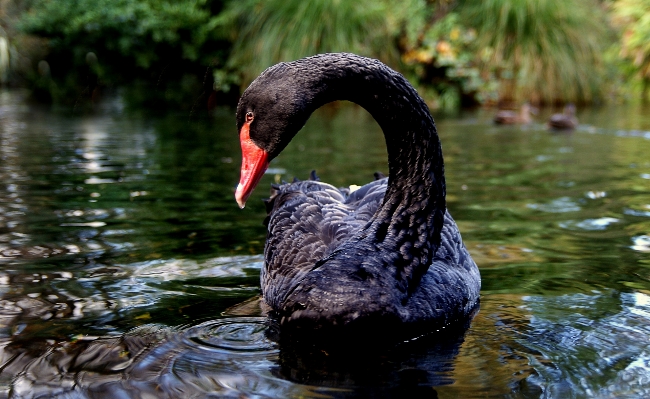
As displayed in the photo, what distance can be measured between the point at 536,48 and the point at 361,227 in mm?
13251

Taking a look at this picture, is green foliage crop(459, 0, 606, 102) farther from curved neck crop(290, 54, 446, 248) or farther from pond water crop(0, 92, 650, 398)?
curved neck crop(290, 54, 446, 248)

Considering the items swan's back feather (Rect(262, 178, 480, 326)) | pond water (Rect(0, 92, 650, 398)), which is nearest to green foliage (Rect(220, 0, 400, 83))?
pond water (Rect(0, 92, 650, 398))

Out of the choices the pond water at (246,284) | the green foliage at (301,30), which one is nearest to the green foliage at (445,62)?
the green foliage at (301,30)

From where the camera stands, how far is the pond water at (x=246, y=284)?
252 centimetres

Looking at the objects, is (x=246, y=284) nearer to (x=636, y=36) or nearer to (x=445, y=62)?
(x=445, y=62)

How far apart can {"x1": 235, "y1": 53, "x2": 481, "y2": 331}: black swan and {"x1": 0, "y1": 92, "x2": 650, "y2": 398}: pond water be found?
15 centimetres

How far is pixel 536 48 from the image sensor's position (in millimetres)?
15641

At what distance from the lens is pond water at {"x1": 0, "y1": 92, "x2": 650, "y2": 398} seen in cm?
252

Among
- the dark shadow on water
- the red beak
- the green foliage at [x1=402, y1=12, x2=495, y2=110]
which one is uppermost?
the green foliage at [x1=402, y1=12, x2=495, y2=110]

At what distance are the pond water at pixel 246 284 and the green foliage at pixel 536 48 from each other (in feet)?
25.3

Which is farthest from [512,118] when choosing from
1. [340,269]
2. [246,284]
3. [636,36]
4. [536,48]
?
[340,269]

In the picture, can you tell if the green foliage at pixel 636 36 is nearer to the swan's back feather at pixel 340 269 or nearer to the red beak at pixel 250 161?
the swan's back feather at pixel 340 269

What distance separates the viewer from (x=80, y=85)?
16797mm

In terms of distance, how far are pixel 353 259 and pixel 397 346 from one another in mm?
359
